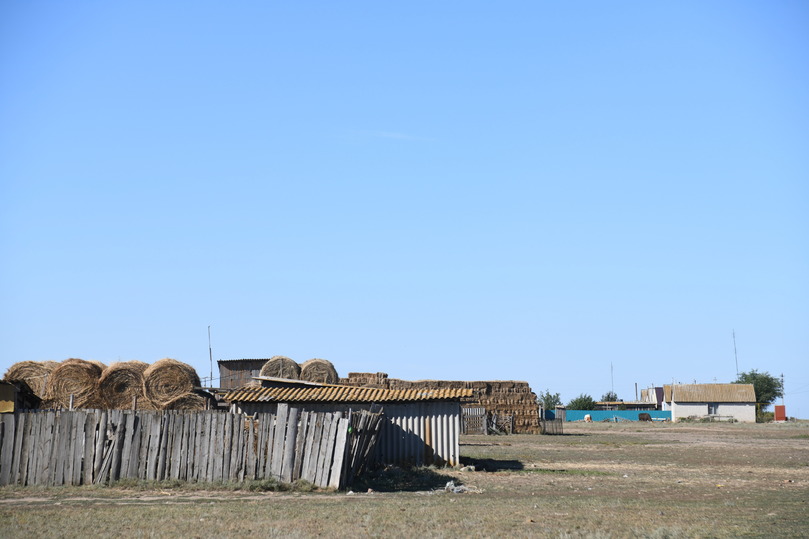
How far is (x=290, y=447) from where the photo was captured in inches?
759

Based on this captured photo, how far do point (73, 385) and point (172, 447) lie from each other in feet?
49.9

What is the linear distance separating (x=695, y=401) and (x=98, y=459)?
79847 millimetres

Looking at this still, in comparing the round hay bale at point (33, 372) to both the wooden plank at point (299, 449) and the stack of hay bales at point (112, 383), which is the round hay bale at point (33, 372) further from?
the wooden plank at point (299, 449)

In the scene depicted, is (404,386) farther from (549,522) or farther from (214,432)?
(549,522)

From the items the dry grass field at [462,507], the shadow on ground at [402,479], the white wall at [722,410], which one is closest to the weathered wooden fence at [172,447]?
the dry grass field at [462,507]

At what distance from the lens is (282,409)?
19.5 meters

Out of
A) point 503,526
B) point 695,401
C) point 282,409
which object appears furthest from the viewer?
point 695,401

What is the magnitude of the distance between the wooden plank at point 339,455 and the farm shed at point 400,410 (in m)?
5.10

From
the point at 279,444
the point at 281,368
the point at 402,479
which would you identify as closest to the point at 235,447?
the point at 279,444

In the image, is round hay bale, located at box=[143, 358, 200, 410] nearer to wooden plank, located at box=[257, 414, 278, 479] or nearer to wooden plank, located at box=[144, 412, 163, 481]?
wooden plank, located at box=[144, 412, 163, 481]

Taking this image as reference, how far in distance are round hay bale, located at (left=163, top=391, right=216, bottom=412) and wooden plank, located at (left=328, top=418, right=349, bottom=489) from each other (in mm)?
15662

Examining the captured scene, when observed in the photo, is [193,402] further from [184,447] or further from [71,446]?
[184,447]

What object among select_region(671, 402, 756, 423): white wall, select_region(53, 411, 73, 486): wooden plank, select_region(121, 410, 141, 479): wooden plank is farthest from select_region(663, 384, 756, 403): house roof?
select_region(53, 411, 73, 486): wooden plank

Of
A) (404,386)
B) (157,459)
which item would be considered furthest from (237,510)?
(404,386)
